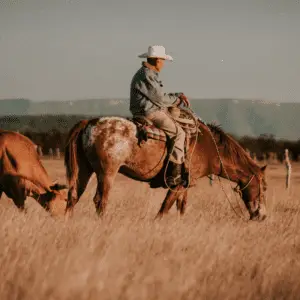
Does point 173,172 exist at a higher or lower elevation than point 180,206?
higher

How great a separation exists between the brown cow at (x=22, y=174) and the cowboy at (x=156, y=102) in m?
1.72

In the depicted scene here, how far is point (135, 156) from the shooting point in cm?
1034

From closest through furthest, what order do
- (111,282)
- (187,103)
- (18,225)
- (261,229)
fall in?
1. (111,282)
2. (18,225)
3. (261,229)
4. (187,103)

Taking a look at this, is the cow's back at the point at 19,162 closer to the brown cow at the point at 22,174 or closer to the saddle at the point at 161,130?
the brown cow at the point at 22,174

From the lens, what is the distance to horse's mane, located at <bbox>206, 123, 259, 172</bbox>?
11305 mm

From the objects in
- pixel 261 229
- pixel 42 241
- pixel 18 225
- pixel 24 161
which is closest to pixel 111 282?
pixel 42 241

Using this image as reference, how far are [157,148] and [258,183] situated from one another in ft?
6.75

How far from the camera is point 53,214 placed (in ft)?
33.8

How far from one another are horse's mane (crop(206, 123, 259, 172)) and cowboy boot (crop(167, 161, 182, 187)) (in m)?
0.96

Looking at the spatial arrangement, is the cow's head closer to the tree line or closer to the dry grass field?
the dry grass field

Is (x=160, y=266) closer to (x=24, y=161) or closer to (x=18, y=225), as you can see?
(x=18, y=225)

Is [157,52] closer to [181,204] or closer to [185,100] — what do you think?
[185,100]

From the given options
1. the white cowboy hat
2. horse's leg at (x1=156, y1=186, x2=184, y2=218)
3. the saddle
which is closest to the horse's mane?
the saddle

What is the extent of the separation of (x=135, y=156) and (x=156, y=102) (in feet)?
2.90
